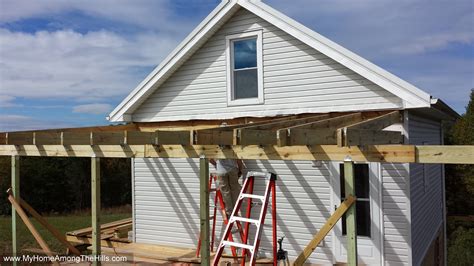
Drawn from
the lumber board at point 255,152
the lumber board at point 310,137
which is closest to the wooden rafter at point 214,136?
the lumber board at point 255,152

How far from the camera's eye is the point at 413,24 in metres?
21.9

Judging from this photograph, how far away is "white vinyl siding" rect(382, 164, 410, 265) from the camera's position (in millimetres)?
7734

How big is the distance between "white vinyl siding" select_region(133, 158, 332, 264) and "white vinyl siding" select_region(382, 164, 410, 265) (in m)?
1.10

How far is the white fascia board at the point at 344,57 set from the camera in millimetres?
7352

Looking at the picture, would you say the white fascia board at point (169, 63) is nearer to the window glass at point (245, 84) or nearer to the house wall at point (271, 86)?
the house wall at point (271, 86)

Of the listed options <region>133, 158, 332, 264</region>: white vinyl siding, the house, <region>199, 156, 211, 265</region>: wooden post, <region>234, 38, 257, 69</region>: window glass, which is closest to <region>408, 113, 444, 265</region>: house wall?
the house

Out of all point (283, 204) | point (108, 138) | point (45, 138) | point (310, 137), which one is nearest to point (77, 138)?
point (108, 138)

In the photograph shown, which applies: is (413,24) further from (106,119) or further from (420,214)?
(106,119)

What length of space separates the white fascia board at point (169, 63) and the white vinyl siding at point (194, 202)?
136 cm

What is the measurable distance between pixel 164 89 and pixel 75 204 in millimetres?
16519

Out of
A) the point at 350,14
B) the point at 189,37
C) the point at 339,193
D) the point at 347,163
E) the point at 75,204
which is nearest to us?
the point at 347,163

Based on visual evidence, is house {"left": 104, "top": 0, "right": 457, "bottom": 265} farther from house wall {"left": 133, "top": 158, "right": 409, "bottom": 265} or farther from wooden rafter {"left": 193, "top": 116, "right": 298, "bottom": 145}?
wooden rafter {"left": 193, "top": 116, "right": 298, "bottom": 145}

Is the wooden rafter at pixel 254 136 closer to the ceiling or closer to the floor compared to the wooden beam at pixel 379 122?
closer to the floor

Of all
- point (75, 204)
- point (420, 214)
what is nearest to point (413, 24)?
point (420, 214)
